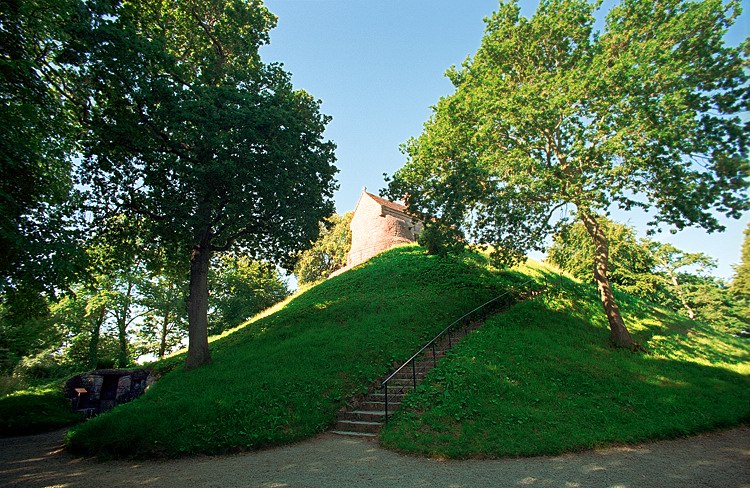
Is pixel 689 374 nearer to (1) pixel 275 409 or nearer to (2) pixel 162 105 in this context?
(1) pixel 275 409

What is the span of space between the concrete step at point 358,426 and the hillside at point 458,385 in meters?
0.48

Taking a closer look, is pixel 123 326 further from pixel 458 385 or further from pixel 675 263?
pixel 675 263

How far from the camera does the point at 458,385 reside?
10422mm

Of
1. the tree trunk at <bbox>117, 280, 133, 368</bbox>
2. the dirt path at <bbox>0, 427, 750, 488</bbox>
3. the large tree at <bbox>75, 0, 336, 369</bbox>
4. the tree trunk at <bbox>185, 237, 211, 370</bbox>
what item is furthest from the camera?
the tree trunk at <bbox>117, 280, 133, 368</bbox>

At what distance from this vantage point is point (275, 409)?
9.84 meters

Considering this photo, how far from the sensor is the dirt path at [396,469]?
243 inches

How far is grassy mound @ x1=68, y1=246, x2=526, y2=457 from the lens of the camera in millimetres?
8844

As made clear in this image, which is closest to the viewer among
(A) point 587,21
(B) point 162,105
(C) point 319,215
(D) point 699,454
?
(D) point 699,454

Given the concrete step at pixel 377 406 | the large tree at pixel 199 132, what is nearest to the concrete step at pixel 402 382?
the concrete step at pixel 377 406

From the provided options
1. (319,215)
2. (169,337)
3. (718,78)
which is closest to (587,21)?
(718,78)

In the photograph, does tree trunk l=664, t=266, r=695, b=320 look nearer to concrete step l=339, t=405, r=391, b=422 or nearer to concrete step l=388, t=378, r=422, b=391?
concrete step l=388, t=378, r=422, b=391

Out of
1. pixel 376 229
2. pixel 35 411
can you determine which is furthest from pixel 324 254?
pixel 35 411

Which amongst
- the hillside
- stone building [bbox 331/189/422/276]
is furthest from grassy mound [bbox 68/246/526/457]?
stone building [bbox 331/189/422/276]

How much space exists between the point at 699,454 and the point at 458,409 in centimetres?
507
